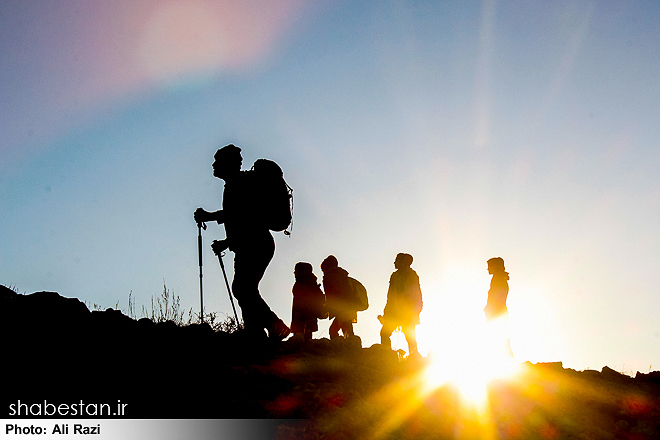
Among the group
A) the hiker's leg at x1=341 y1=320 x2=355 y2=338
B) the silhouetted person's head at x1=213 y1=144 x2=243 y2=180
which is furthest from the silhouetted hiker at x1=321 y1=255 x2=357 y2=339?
the silhouetted person's head at x1=213 y1=144 x2=243 y2=180

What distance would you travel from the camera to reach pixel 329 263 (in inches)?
501

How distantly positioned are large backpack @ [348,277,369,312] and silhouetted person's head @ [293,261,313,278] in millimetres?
733

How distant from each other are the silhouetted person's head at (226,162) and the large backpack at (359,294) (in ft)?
13.4

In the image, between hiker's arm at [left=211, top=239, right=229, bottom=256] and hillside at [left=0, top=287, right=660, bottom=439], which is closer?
hillside at [left=0, top=287, right=660, bottom=439]

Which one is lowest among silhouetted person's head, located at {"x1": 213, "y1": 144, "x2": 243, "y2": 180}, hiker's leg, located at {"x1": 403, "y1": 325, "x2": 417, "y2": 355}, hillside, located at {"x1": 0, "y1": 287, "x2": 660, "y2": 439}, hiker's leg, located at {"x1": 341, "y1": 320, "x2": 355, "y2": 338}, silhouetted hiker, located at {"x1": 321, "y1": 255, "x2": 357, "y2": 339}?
hillside, located at {"x1": 0, "y1": 287, "x2": 660, "y2": 439}

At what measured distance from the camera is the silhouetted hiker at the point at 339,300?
12414 mm

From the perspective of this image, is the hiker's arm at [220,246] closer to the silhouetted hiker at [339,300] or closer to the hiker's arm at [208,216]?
the hiker's arm at [208,216]

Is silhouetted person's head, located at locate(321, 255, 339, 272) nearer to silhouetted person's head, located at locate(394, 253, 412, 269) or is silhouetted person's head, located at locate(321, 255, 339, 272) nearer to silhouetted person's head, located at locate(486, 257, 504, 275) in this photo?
silhouetted person's head, located at locate(394, 253, 412, 269)

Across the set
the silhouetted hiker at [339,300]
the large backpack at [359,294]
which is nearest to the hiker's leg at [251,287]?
the silhouetted hiker at [339,300]

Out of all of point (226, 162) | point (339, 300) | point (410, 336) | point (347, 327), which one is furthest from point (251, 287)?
point (410, 336)

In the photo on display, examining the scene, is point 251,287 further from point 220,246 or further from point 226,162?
point 226,162

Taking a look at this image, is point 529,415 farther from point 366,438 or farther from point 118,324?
point 118,324

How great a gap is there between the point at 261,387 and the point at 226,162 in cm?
318

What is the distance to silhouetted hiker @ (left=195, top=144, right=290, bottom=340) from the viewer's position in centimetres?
884
